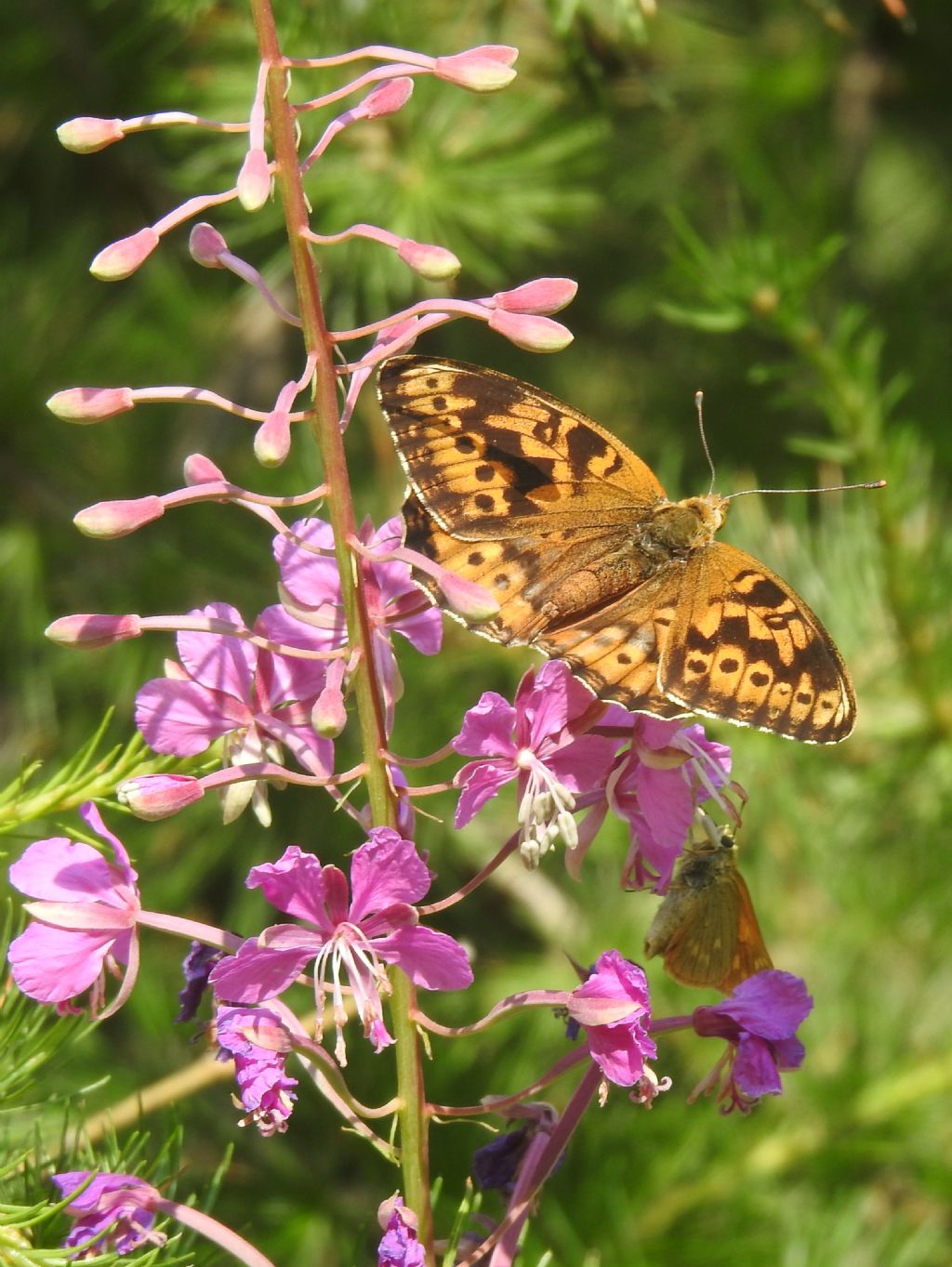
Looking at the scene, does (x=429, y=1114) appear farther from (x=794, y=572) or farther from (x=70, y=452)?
(x=70, y=452)

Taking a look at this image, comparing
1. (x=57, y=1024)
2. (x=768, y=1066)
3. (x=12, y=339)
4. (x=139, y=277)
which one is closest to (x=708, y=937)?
(x=768, y=1066)

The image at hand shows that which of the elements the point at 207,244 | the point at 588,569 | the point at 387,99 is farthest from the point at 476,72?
the point at 588,569

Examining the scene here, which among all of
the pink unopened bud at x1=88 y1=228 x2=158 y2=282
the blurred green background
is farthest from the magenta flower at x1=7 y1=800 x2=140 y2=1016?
the blurred green background

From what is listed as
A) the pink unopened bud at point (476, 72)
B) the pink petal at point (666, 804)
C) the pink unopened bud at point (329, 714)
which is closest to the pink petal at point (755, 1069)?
the pink petal at point (666, 804)

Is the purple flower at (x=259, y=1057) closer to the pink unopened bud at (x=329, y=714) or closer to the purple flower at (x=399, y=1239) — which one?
the purple flower at (x=399, y=1239)

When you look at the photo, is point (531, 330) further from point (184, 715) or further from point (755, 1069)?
point (755, 1069)

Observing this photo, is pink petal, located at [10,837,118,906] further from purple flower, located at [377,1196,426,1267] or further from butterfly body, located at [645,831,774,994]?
butterfly body, located at [645,831,774,994]
